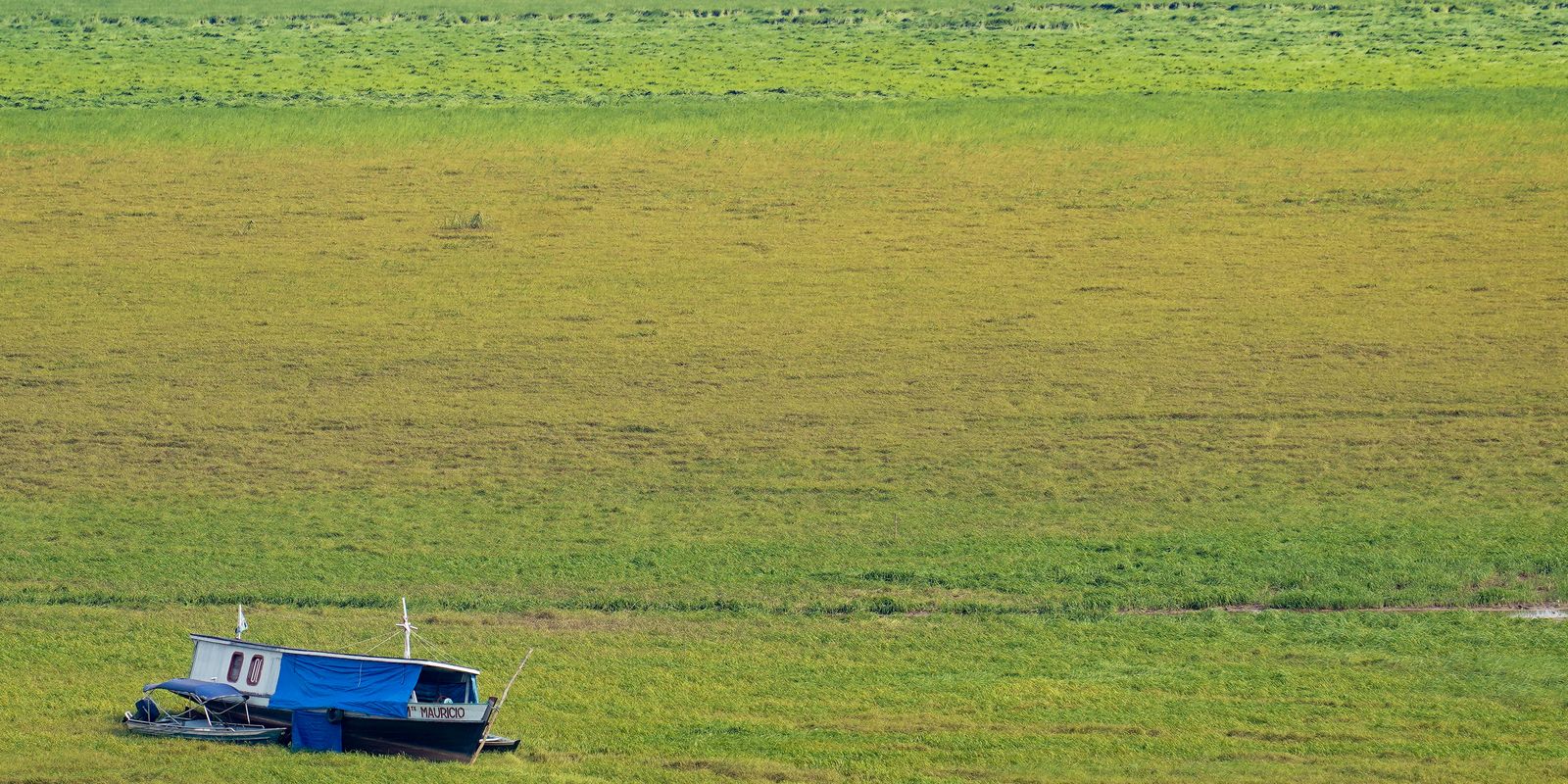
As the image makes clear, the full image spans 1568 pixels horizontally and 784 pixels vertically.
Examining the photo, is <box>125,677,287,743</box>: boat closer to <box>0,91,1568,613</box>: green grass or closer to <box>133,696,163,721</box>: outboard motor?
<box>133,696,163,721</box>: outboard motor

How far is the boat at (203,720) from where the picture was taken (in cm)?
2131

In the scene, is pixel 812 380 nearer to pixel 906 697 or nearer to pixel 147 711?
pixel 906 697

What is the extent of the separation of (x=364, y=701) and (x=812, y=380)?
1740 centimetres

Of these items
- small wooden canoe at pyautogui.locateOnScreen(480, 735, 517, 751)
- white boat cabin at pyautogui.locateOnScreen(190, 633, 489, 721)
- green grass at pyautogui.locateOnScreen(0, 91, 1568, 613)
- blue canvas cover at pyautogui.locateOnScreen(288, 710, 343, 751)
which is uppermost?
white boat cabin at pyautogui.locateOnScreen(190, 633, 489, 721)

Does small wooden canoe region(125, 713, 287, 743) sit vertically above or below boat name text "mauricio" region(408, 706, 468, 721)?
below

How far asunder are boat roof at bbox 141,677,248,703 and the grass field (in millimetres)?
A: 756

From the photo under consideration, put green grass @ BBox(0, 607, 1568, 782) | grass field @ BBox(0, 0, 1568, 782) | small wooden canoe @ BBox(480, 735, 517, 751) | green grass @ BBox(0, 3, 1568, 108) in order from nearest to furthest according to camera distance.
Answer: green grass @ BBox(0, 607, 1568, 782)
small wooden canoe @ BBox(480, 735, 517, 751)
grass field @ BBox(0, 0, 1568, 782)
green grass @ BBox(0, 3, 1568, 108)

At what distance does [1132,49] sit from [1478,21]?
1228cm

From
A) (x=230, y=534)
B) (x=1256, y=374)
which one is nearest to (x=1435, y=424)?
(x=1256, y=374)

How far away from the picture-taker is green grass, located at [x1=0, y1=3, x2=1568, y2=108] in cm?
5416

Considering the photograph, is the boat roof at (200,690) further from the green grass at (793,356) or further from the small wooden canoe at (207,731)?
the green grass at (793,356)

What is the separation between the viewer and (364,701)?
2077 cm

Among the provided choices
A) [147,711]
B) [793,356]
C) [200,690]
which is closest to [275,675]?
[200,690]

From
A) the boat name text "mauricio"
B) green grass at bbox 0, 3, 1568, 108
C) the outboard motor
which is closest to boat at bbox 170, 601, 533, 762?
the boat name text "mauricio"
